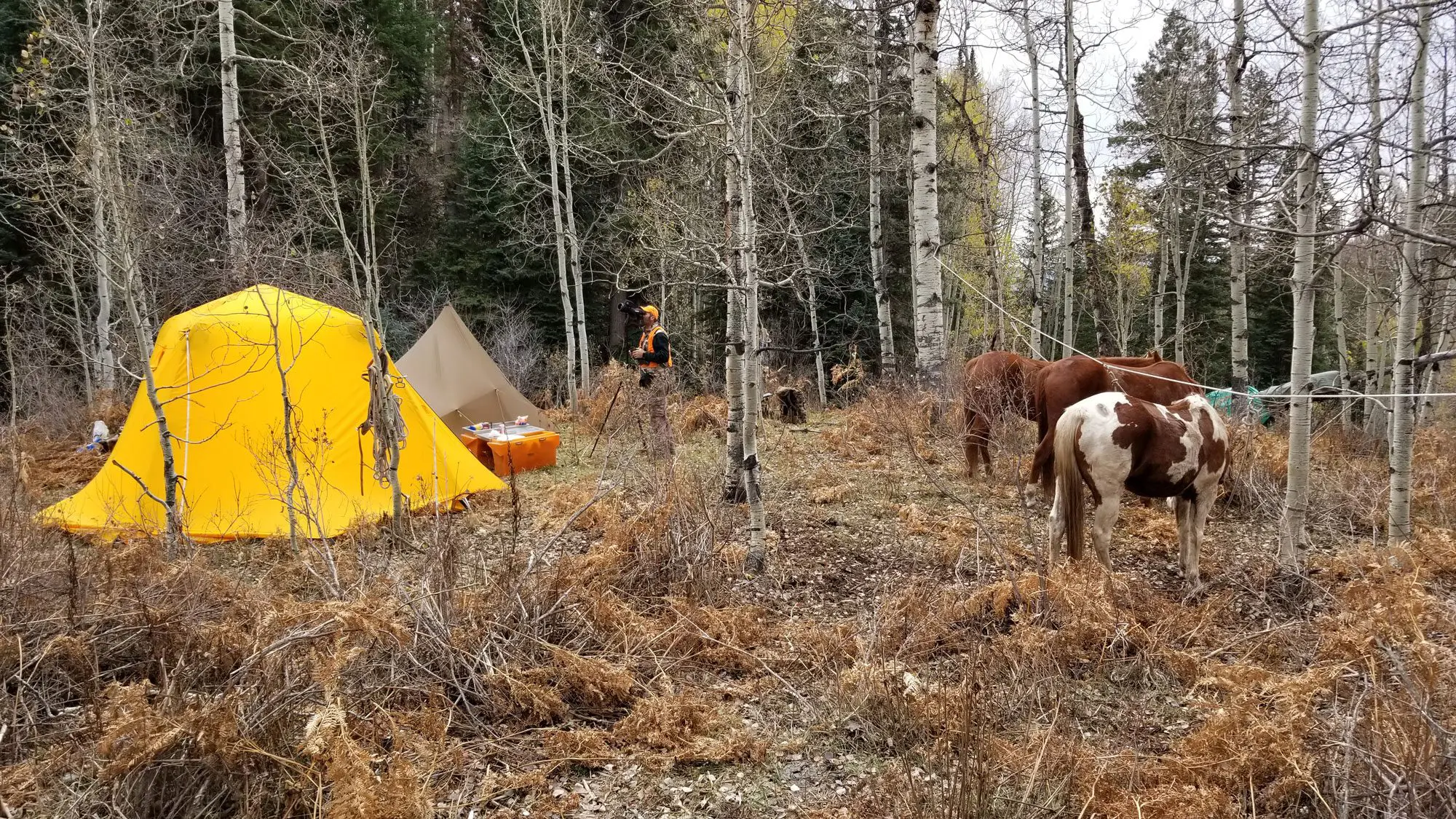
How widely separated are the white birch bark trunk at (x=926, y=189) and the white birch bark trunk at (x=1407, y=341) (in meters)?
3.77

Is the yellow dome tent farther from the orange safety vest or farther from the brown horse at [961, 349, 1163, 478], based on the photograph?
the brown horse at [961, 349, 1163, 478]

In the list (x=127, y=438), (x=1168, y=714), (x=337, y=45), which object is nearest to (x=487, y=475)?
(x=127, y=438)

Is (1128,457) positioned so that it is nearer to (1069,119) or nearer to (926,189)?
(926,189)

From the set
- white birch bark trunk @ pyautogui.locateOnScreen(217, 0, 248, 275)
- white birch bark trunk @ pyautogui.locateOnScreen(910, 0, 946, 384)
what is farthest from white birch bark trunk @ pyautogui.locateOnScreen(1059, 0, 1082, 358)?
white birch bark trunk @ pyautogui.locateOnScreen(217, 0, 248, 275)

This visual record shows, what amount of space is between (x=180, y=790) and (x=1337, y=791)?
13.4 ft

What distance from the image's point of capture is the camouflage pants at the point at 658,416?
8.34 m

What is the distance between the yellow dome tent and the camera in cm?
691

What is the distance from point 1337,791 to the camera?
2.68 meters

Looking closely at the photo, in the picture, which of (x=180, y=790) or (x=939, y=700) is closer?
(x=180, y=790)

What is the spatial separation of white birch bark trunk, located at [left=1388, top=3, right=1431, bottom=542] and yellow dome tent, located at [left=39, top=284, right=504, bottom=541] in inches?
291

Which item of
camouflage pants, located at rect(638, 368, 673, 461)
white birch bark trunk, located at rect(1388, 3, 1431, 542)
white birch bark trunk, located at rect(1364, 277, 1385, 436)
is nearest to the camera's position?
white birch bark trunk, located at rect(1388, 3, 1431, 542)

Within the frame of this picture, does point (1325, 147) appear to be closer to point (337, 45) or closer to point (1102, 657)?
point (1102, 657)

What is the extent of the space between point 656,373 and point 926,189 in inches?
148

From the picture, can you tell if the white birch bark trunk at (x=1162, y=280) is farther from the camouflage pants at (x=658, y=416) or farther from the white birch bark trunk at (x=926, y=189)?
the camouflage pants at (x=658, y=416)
